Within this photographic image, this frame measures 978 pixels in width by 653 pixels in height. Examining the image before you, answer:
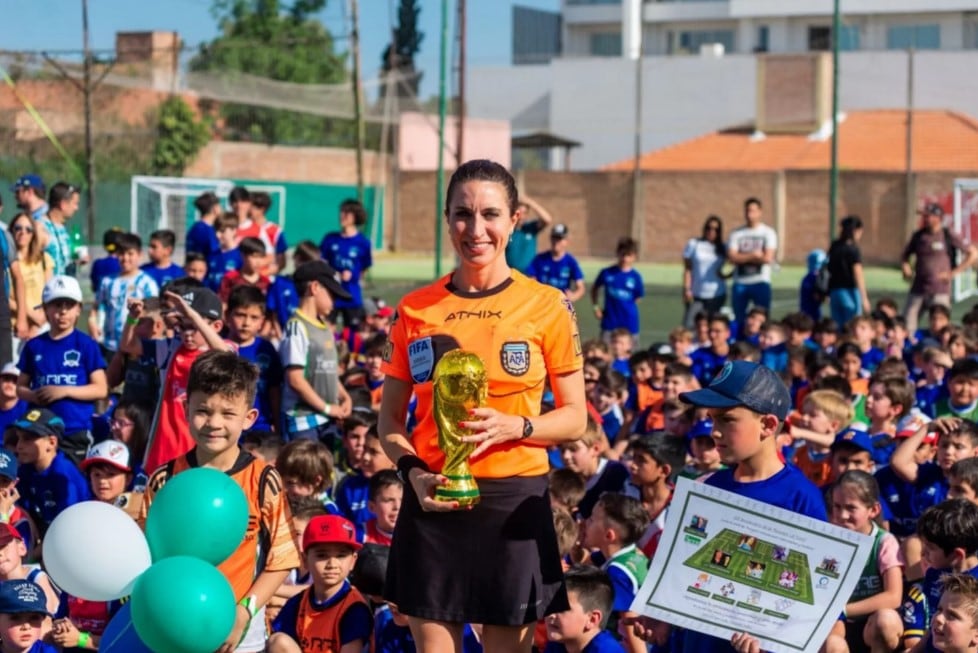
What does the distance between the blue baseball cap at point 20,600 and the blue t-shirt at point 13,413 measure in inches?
129

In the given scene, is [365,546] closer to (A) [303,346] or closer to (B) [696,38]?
(A) [303,346]

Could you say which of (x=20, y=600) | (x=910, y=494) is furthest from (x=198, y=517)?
(x=910, y=494)

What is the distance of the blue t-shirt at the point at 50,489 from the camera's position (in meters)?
7.86

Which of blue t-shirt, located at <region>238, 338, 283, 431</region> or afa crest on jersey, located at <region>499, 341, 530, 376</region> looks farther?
blue t-shirt, located at <region>238, 338, 283, 431</region>

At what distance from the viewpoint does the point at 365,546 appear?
631 cm

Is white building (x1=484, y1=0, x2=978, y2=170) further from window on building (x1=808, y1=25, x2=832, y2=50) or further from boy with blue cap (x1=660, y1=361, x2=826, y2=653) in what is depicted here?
boy with blue cap (x1=660, y1=361, x2=826, y2=653)

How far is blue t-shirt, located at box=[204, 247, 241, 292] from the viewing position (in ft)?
44.6

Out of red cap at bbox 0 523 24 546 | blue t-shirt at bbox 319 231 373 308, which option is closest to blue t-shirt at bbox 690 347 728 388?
blue t-shirt at bbox 319 231 373 308

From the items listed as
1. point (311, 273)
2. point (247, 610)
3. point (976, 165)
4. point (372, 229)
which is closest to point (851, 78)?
point (976, 165)

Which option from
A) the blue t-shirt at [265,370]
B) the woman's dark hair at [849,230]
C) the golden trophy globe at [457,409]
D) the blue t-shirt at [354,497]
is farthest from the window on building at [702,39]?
the golden trophy globe at [457,409]

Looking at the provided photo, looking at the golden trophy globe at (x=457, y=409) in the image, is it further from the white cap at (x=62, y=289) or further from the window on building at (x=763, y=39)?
the window on building at (x=763, y=39)

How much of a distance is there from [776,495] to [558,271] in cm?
1128

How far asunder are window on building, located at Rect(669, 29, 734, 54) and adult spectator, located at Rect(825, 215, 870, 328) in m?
56.9

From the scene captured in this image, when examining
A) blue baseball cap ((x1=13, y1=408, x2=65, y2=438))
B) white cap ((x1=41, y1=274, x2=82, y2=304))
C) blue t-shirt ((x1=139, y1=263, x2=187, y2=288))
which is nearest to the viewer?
blue baseball cap ((x1=13, y1=408, x2=65, y2=438))
